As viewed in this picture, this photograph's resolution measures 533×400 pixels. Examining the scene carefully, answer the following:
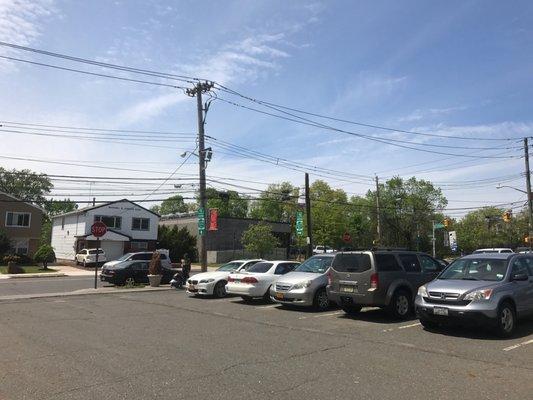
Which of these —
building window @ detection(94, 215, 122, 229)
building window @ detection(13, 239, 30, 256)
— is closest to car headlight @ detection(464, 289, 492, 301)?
building window @ detection(94, 215, 122, 229)

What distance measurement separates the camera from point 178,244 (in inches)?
2143

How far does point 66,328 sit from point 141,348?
10.7 feet

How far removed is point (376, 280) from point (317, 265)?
11.1 feet

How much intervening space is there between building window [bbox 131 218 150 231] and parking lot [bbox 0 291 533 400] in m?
43.3

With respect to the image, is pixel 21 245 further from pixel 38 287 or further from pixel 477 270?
pixel 477 270

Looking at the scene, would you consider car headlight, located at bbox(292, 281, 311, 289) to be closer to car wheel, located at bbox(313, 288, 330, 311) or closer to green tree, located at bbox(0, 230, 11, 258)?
car wheel, located at bbox(313, 288, 330, 311)

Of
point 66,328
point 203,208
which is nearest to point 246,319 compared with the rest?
point 66,328

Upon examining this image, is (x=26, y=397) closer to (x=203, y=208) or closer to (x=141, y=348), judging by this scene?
(x=141, y=348)

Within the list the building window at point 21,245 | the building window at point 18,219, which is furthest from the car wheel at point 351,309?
Result: the building window at point 18,219

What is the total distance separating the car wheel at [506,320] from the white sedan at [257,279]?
795cm

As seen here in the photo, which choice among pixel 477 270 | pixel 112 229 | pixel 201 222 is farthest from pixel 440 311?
pixel 112 229

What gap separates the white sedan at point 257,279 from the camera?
1633cm

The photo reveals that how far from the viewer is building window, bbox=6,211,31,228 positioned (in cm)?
5084

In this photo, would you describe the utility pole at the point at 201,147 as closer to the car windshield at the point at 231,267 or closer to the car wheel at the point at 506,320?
the car windshield at the point at 231,267
